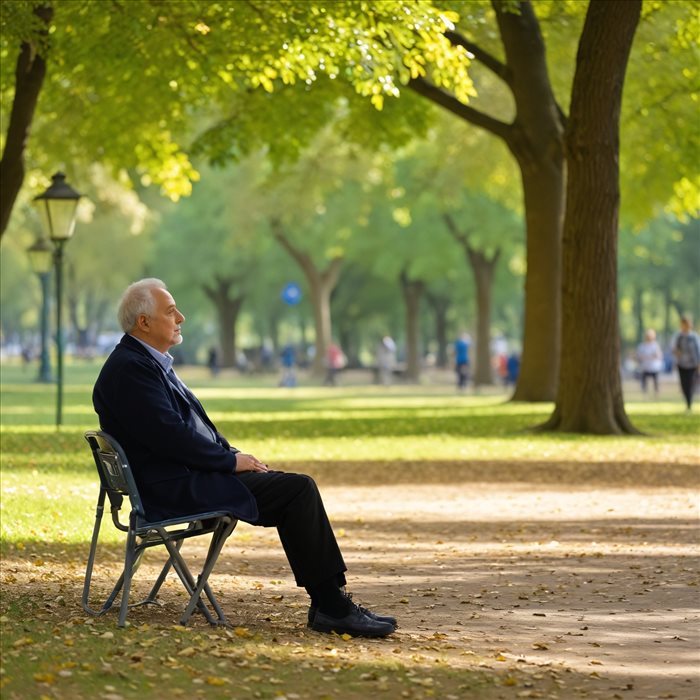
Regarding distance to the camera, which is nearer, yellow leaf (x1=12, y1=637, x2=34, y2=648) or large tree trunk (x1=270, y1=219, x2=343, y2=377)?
yellow leaf (x1=12, y1=637, x2=34, y2=648)

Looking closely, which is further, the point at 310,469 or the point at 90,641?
the point at 310,469

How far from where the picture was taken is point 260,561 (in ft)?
36.7

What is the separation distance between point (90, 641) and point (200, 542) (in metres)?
5.45

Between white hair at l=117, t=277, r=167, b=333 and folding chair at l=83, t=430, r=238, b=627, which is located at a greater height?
white hair at l=117, t=277, r=167, b=333

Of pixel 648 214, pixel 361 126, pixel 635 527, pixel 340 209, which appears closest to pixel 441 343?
pixel 340 209

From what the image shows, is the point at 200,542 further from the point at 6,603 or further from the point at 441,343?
the point at 441,343

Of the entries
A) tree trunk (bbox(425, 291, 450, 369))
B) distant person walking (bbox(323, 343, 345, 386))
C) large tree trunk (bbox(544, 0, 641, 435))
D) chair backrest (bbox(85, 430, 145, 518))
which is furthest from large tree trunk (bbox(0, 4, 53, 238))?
tree trunk (bbox(425, 291, 450, 369))

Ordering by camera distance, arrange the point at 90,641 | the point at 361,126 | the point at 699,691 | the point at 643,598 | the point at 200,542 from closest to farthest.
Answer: the point at 699,691, the point at 90,641, the point at 643,598, the point at 200,542, the point at 361,126

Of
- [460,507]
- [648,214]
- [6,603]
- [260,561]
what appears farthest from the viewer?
[648,214]

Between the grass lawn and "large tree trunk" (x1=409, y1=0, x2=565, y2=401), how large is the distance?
1.15 m

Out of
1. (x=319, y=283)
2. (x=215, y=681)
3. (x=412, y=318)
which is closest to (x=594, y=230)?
(x=215, y=681)

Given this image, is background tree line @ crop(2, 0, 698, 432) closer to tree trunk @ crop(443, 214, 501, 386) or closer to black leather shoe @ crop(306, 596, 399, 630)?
tree trunk @ crop(443, 214, 501, 386)

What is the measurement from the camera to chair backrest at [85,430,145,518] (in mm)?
7508

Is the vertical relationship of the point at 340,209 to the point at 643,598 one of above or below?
above
